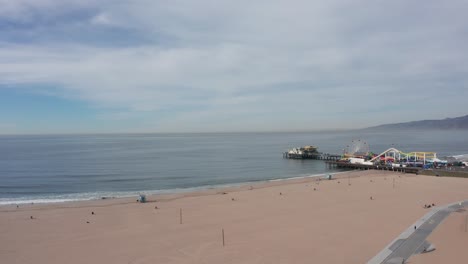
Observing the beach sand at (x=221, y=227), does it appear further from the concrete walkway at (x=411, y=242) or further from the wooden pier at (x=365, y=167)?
the wooden pier at (x=365, y=167)

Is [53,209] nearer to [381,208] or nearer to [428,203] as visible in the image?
[381,208]

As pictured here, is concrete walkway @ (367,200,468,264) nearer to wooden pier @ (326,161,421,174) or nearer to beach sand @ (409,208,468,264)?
beach sand @ (409,208,468,264)

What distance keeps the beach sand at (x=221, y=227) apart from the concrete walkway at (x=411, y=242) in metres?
0.67

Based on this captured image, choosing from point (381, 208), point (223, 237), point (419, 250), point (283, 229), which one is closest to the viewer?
point (419, 250)

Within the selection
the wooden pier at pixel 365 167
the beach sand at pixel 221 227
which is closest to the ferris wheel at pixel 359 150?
the wooden pier at pixel 365 167

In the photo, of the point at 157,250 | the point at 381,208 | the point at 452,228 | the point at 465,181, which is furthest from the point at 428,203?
the point at 157,250

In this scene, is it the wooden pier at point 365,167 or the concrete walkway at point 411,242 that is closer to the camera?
the concrete walkway at point 411,242

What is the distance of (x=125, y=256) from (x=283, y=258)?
823 centimetres

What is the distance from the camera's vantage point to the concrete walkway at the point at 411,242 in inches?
670

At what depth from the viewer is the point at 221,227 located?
2475 centimetres

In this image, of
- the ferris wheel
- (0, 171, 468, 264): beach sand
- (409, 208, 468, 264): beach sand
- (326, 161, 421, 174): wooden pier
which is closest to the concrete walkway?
(409, 208, 468, 264): beach sand

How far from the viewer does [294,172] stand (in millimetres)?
65875

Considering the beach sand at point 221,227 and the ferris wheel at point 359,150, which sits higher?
the ferris wheel at point 359,150

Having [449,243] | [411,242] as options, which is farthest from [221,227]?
[449,243]
